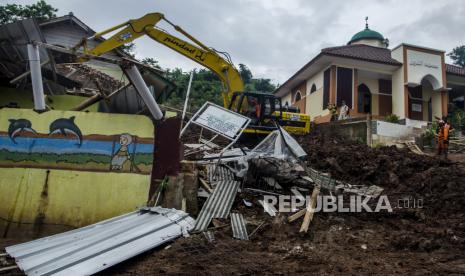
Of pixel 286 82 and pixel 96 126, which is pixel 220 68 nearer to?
pixel 96 126

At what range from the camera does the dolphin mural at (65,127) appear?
7.24 m

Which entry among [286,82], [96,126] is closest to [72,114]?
[96,126]

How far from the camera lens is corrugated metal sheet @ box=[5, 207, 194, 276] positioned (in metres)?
4.47

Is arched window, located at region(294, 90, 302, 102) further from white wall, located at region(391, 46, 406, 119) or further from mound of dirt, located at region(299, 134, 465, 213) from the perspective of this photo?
mound of dirt, located at region(299, 134, 465, 213)

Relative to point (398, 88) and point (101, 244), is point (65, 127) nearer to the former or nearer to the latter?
point (101, 244)

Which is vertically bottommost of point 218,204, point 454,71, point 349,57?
point 218,204

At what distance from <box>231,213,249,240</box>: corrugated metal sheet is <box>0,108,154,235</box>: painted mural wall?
1.70 meters

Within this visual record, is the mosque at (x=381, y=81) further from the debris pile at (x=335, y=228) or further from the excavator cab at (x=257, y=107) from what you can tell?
the debris pile at (x=335, y=228)

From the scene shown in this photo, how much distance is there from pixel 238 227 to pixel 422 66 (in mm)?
19462

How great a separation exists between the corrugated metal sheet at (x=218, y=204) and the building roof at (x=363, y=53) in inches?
552

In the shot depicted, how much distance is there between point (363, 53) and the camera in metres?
21.9

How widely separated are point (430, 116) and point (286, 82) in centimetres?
931

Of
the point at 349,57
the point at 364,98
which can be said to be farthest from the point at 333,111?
the point at 364,98

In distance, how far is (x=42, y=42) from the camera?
7375 millimetres
